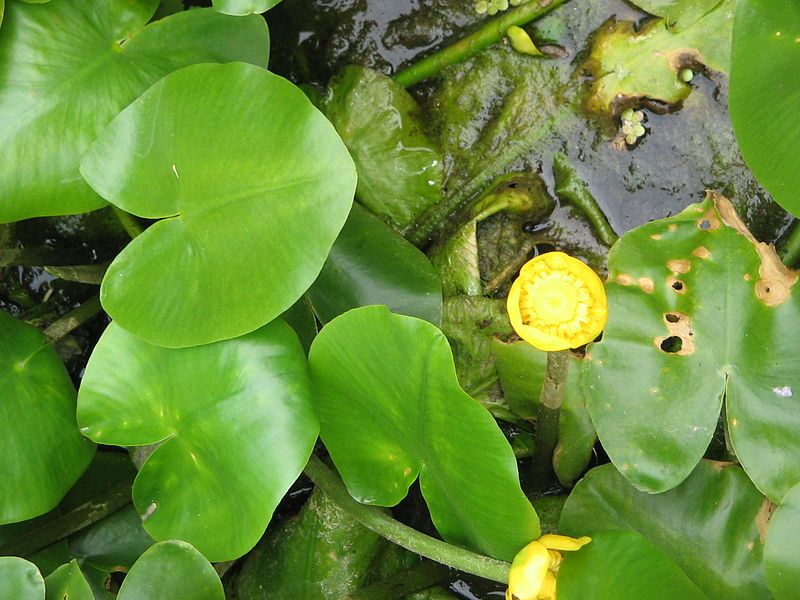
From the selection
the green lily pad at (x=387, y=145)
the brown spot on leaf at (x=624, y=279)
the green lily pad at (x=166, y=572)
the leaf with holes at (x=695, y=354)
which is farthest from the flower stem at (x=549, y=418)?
the green lily pad at (x=166, y=572)

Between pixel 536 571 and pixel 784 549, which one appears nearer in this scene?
pixel 536 571

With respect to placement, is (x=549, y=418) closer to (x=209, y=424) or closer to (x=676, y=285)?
(x=676, y=285)

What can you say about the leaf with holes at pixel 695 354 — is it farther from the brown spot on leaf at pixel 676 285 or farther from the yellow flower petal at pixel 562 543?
the yellow flower petal at pixel 562 543

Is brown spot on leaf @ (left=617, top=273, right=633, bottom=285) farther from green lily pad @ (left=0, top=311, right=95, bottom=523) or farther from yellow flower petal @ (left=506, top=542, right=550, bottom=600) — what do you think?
green lily pad @ (left=0, top=311, right=95, bottom=523)

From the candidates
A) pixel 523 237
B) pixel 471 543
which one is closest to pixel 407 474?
pixel 471 543

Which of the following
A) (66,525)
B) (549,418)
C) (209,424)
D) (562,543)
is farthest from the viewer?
(66,525)

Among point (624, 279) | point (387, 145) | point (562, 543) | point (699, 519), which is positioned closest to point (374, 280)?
point (387, 145)
